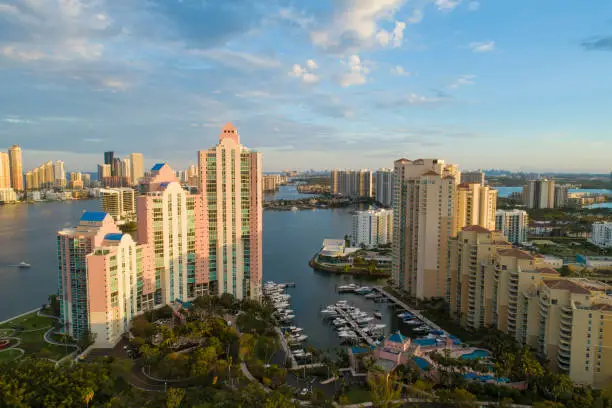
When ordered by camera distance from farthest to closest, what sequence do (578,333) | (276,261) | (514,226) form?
(514,226) < (276,261) < (578,333)

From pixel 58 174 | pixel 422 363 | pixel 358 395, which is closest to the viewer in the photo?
pixel 358 395

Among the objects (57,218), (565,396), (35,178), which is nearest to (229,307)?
(565,396)

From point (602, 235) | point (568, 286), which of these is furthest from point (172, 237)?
point (602, 235)

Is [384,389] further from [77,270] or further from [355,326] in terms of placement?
[77,270]

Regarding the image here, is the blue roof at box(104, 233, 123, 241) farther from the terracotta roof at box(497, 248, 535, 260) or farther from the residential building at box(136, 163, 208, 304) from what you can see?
the terracotta roof at box(497, 248, 535, 260)

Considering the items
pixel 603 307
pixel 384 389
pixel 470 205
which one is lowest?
pixel 384 389

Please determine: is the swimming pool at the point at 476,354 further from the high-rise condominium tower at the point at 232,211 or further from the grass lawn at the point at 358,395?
the high-rise condominium tower at the point at 232,211
